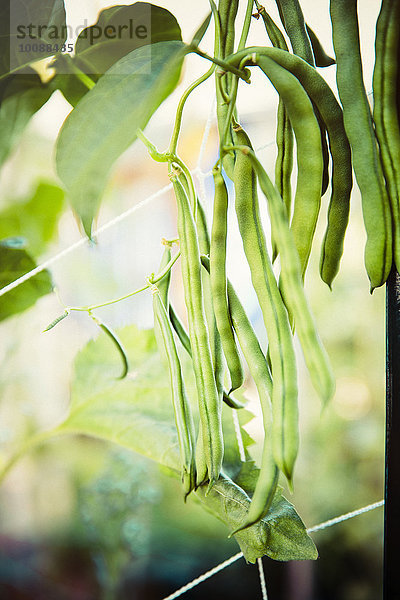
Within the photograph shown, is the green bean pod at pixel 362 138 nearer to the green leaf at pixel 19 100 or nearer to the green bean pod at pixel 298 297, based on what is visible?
the green bean pod at pixel 298 297

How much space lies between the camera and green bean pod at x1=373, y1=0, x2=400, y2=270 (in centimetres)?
30

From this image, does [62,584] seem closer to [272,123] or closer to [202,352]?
[202,352]

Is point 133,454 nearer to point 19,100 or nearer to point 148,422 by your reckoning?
point 148,422

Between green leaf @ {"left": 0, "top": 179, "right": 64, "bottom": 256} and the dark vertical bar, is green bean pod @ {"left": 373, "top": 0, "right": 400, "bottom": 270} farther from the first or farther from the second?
green leaf @ {"left": 0, "top": 179, "right": 64, "bottom": 256}

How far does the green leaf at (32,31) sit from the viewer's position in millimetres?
422

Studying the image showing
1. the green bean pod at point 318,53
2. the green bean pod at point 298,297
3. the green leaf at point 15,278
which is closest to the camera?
the green bean pod at point 298,297

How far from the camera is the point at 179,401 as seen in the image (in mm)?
352

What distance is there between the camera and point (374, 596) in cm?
53

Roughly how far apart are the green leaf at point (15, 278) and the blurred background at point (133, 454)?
0.04 metres

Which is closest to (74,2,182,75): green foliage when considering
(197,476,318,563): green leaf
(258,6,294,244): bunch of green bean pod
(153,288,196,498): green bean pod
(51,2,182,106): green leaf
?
(51,2,182,106): green leaf

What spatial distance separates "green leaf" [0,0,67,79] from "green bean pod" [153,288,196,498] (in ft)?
0.81

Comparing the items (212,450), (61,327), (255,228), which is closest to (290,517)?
(212,450)

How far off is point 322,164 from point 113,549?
0.56m

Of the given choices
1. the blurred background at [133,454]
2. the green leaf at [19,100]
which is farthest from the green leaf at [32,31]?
the blurred background at [133,454]
